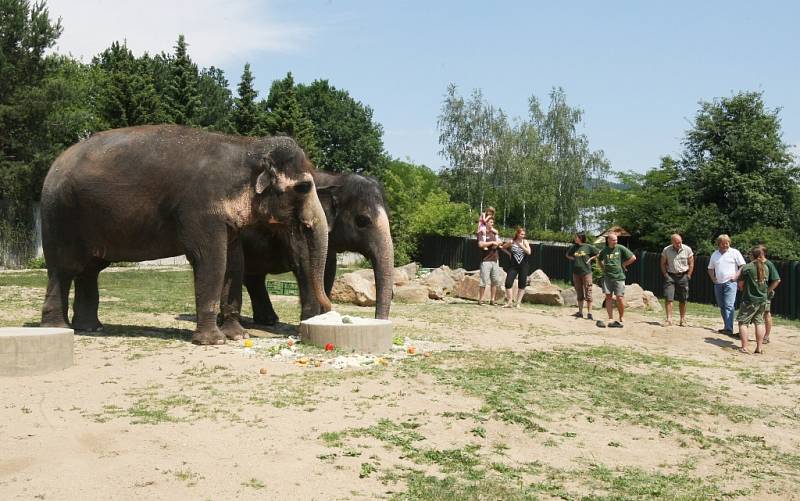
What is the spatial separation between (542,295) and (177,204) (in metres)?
11.8

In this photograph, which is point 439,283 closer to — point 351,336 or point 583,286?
point 583,286

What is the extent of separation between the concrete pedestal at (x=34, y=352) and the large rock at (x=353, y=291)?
9.58 meters

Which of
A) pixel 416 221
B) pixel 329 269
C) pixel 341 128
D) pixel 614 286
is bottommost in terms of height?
pixel 614 286

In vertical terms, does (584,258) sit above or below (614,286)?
above

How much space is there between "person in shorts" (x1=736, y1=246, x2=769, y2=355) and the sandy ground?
2.86 metres

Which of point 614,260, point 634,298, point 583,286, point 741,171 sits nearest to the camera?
point 614,260

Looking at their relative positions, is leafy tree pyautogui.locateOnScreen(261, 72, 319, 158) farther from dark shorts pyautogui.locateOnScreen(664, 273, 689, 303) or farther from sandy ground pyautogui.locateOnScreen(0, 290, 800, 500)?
sandy ground pyautogui.locateOnScreen(0, 290, 800, 500)

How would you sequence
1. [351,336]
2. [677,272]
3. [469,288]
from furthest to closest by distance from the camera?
[469,288]
[677,272]
[351,336]

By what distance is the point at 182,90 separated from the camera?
134 ft

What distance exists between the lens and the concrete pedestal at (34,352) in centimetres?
856

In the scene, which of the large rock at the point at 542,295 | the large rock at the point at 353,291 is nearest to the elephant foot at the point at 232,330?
the large rock at the point at 353,291

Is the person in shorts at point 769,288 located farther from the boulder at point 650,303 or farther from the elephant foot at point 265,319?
the elephant foot at point 265,319

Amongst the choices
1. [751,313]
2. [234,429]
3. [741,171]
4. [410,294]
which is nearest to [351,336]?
[234,429]

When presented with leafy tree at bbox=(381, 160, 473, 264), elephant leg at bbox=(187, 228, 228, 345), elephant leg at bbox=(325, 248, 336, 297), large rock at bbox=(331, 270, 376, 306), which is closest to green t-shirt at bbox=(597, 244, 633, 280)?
large rock at bbox=(331, 270, 376, 306)
